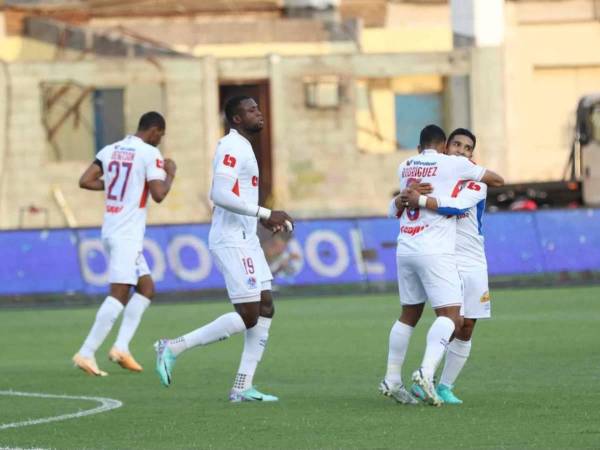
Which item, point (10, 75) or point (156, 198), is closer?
point (156, 198)

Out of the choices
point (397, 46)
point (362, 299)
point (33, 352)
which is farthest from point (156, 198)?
point (397, 46)

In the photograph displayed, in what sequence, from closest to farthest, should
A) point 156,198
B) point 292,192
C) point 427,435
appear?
point 427,435 → point 156,198 → point 292,192

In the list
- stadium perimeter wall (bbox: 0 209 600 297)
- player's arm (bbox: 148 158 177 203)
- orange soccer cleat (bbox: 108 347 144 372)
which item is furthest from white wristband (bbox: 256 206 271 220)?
stadium perimeter wall (bbox: 0 209 600 297)

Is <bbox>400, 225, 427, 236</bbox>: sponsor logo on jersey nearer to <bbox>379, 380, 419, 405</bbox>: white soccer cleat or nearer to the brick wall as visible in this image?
<bbox>379, 380, 419, 405</bbox>: white soccer cleat

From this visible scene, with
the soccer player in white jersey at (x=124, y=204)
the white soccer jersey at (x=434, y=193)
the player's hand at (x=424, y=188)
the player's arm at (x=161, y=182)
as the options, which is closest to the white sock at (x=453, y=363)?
the white soccer jersey at (x=434, y=193)

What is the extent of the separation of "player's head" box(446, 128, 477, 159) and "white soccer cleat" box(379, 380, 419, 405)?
64.4 inches

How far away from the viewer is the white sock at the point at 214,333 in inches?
483

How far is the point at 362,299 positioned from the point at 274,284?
2.02 metres

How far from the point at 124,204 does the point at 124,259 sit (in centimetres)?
49

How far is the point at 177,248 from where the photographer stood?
87.9ft

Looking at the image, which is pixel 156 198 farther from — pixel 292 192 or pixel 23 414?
pixel 292 192

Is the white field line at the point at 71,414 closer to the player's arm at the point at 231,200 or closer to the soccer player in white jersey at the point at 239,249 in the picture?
the soccer player in white jersey at the point at 239,249

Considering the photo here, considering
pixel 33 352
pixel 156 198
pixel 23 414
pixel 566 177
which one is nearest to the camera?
pixel 23 414

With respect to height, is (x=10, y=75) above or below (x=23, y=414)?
above
